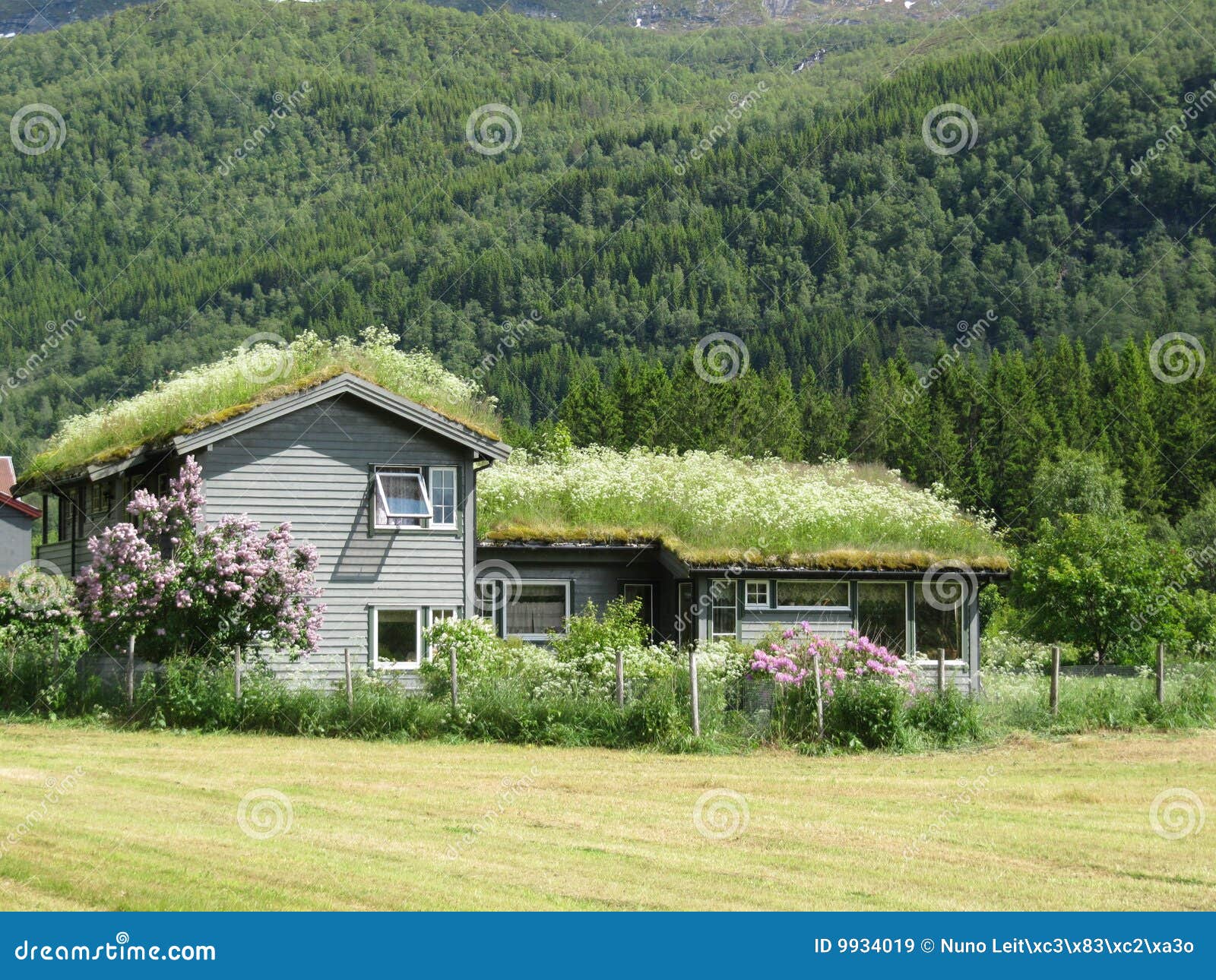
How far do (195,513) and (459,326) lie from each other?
153116 millimetres

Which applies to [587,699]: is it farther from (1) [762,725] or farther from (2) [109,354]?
(2) [109,354]

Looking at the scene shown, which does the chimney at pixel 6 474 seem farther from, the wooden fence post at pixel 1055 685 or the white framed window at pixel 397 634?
the wooden fence post at pixel 1055 685

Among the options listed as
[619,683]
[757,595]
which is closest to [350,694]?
[619,683]

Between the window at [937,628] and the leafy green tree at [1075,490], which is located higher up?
the leafy green tree at [1075,490]

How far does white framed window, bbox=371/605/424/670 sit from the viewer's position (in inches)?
1265

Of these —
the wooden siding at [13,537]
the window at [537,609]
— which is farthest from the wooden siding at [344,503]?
the wooden siding at [13,537]

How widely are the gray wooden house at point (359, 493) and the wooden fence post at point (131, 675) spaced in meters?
4.35

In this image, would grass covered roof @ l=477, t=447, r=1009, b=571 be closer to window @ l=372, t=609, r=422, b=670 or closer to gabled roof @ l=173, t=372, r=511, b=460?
gabled roof @ l=173, t=372, r=511, b=460

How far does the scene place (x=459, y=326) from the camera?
180m

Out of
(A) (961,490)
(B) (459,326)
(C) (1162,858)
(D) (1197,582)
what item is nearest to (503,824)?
(C) (1162,858)

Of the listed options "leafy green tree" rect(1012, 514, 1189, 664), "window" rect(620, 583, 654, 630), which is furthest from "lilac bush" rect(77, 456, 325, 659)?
"leafy green tree" rect(1012, 514, 1189, 664)

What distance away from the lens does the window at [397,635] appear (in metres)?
32.2

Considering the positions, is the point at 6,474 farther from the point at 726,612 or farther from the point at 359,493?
the point at 726,612

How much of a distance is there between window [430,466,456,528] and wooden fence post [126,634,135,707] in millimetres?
8082
